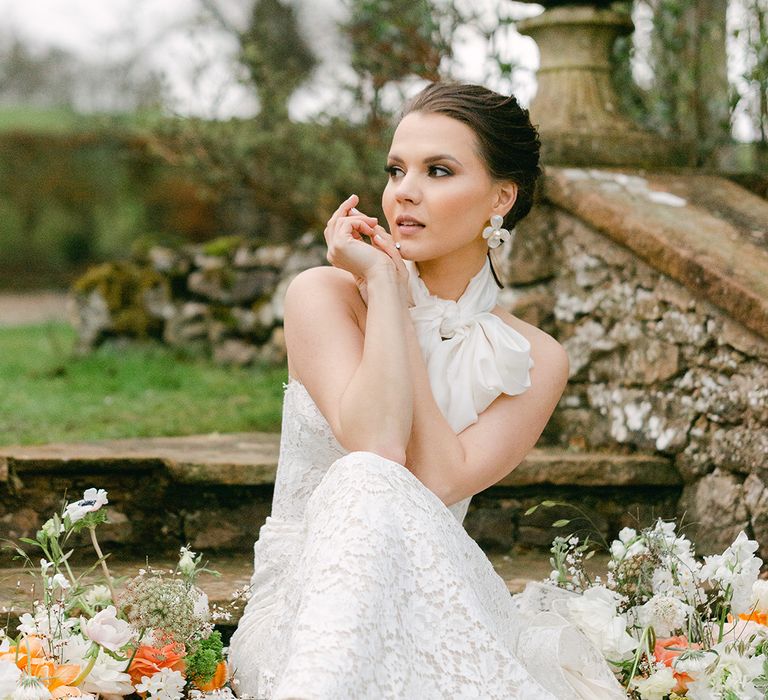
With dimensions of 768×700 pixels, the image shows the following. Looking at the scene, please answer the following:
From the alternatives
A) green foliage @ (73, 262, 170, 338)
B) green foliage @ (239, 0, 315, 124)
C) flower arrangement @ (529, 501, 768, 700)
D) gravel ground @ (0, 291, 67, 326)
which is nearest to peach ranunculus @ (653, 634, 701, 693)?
flower arrangement @ (529, 501, 768, 700)

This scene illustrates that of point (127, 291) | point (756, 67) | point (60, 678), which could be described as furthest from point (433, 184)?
point (127, 291)

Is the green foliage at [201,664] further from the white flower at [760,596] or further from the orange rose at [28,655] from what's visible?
the white flower at [760,596]

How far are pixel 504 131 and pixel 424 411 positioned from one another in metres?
0.71


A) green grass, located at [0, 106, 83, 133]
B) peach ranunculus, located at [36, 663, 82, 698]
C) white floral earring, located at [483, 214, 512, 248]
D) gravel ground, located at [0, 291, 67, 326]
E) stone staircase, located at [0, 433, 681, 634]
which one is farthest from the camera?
green grass, located at [0, 106, 83, 133]

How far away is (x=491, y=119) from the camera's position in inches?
98.4

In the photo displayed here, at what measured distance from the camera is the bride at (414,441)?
1.93 m

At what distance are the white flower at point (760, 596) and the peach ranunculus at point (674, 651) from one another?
0.53 feet

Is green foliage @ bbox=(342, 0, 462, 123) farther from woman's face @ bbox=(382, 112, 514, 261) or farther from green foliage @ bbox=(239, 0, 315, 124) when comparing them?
woman's face @ bbox=(382, 112, 514, 261)

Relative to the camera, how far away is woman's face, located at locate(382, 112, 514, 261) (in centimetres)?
246

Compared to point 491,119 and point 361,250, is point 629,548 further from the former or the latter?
point 491,119

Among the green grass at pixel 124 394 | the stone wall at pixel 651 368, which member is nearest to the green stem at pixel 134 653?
the stone wall at pixel 651 368

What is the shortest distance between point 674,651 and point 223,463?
56.0 inches

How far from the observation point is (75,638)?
2.04 metres

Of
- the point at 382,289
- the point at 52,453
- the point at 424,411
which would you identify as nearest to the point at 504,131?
the point at 382,289
